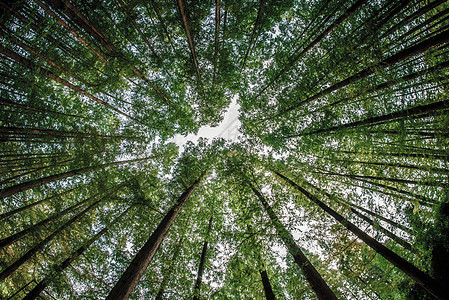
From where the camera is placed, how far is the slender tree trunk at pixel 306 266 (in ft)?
11.5

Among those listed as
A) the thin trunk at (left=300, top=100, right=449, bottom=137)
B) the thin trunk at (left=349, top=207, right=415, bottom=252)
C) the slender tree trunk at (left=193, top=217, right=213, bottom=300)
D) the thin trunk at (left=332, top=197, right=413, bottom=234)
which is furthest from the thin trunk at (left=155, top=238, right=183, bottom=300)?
the thin trunk at (left=300, top=100, right=449, bottom=137)

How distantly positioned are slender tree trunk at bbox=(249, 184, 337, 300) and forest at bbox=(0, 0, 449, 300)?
0.12ft

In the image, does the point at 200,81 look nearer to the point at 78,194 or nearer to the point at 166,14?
the point at 166,14

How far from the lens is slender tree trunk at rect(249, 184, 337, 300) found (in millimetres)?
3506

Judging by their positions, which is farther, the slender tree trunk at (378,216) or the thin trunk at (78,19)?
the slender tree trunk at (378,216)

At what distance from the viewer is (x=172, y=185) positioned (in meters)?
6.98

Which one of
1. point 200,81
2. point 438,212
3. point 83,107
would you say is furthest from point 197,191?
point 438,212

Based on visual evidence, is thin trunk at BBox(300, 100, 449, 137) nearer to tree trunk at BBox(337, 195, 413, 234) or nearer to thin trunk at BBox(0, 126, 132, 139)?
tree trunk at BBox(337, 195, 413, 234)

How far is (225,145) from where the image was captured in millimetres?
8680

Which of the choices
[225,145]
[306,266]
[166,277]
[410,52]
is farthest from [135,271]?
[225,145]

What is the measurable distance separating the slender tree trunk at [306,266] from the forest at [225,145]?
0.04 m

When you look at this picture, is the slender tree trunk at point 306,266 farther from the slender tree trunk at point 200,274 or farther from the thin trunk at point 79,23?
the thin trunk at point 79,23

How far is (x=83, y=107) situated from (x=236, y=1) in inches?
236

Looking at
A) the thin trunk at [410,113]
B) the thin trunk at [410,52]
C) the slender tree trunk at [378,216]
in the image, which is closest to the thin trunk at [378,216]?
the slender tree trunk at [378,216]
